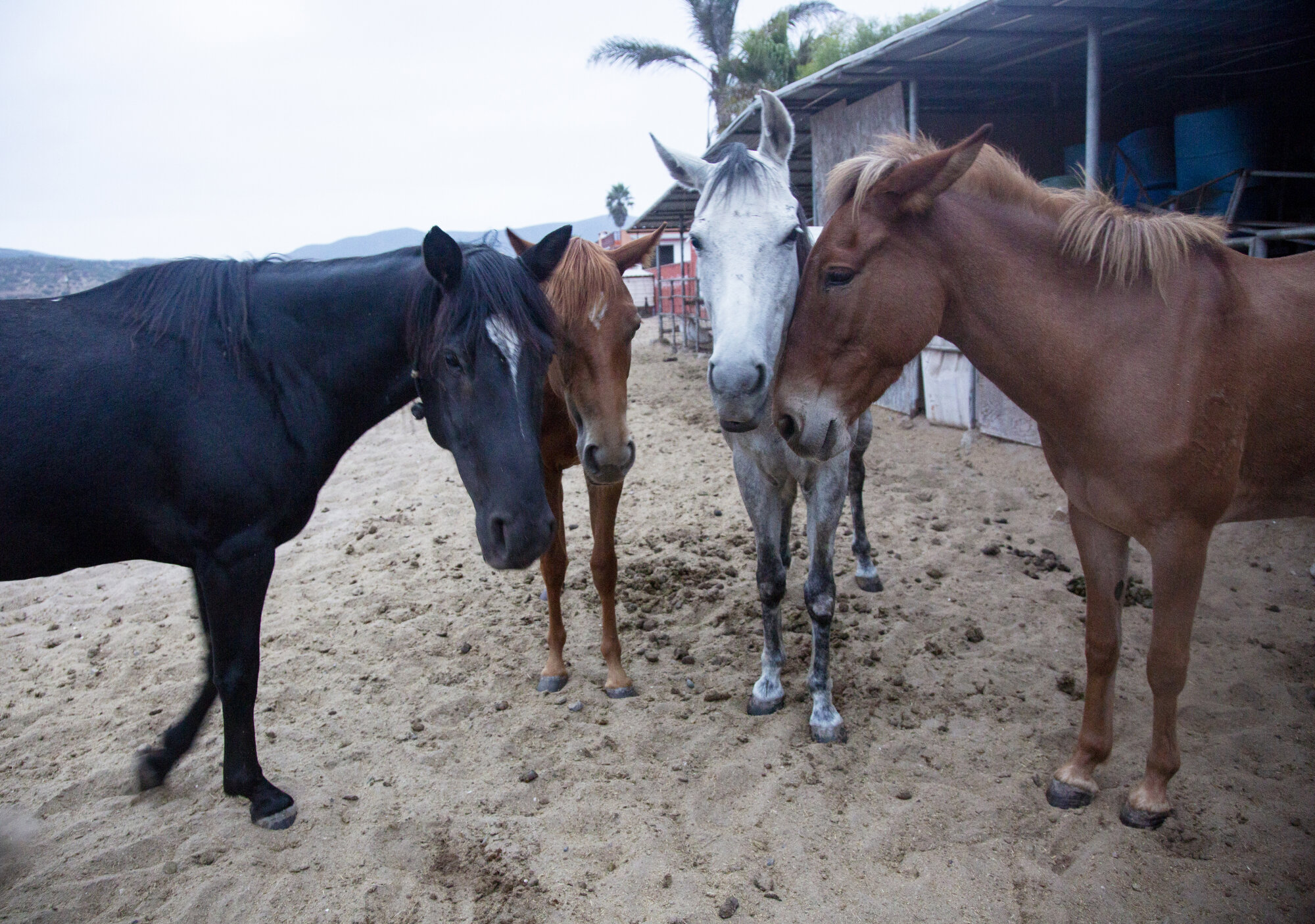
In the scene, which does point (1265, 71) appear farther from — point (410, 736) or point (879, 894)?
point (410, 736)

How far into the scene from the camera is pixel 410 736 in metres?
3.22

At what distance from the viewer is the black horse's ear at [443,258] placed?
7.07 feet

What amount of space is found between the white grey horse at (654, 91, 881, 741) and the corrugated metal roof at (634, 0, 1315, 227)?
3.35m

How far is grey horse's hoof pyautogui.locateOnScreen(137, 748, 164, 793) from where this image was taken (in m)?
2.87

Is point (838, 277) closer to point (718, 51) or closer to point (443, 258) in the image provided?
point (443, 258)

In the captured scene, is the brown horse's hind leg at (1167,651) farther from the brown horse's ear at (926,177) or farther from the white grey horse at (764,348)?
the brown horse's ear at (926,177)

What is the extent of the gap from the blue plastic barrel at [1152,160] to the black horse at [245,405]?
6.94 meters

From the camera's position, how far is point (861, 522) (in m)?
4.55

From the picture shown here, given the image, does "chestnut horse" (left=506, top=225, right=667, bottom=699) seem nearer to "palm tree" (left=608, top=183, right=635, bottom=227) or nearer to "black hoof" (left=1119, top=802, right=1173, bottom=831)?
"black hoof" (left=1119, top=802, right=1173, bottom=831)

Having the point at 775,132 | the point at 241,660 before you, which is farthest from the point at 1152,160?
the point at 241,660

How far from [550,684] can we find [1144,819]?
96.1 inches

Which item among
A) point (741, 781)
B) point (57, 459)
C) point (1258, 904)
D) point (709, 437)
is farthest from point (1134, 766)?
point (709, 437)

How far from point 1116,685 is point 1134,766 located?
661 mm

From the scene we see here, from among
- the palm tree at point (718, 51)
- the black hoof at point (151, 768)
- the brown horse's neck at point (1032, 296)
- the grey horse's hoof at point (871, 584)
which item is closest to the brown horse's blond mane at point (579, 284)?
the brown horse's neck at point (1032, 296)
